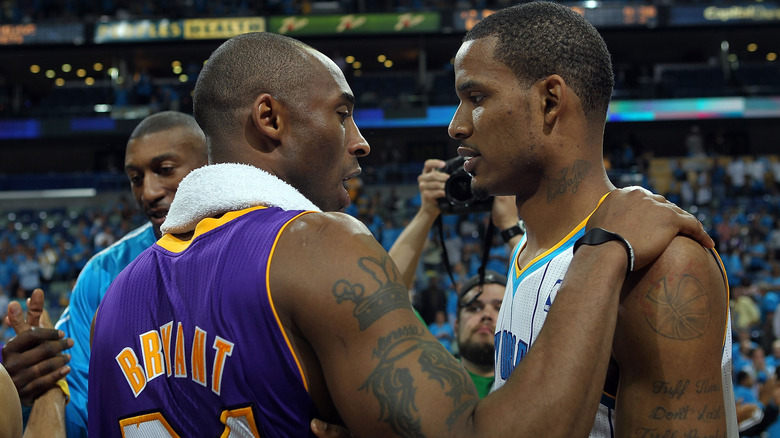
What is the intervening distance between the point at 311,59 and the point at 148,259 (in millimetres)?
614

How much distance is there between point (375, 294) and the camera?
141 cm

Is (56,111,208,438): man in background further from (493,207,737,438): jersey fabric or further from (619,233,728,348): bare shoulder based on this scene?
(619,233,728,348): bare shoulder

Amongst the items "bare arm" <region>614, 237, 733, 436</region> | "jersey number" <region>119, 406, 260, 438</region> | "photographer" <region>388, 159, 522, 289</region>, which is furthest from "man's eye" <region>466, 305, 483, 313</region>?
"jersey number" <region>119, 406, 260, 438</region>

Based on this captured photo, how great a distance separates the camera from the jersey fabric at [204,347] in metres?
1.42

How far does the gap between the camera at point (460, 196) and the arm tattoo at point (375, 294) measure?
72.6 inches

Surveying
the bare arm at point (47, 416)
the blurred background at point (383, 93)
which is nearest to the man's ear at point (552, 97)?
the bare arm at point (47, 416)

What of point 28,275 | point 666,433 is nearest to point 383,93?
point 28,275

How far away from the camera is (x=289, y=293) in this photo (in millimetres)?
1396

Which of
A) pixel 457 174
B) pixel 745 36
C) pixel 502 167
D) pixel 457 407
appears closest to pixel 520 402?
pixel 457 407

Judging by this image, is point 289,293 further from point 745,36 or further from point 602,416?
point 745,36

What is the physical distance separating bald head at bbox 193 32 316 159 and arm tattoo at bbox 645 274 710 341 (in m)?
0.94

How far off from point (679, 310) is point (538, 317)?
0.36 metres

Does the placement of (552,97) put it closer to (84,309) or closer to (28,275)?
(84,309)

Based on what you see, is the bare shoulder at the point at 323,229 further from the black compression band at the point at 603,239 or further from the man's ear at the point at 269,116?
the black compression band at the point at 603,239
